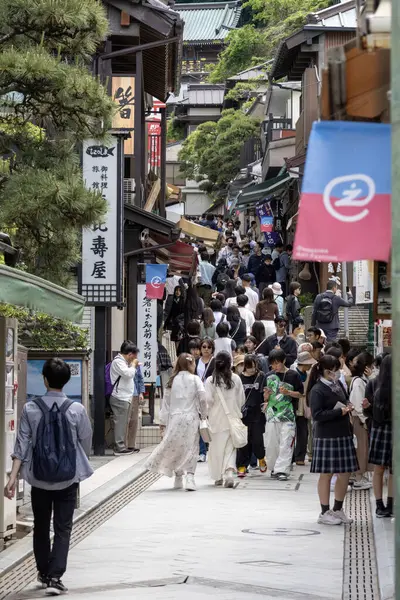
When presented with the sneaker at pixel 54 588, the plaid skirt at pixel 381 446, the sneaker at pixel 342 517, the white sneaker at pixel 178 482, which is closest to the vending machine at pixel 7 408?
the sneaker at pixel 54 588

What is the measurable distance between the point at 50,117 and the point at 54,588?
22.8 feet

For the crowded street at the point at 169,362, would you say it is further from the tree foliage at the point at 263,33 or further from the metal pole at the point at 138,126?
the tree foliage at the point at 263,33

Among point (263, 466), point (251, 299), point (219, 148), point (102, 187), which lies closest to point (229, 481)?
point (263, 466)

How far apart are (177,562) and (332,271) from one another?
67.9 ft

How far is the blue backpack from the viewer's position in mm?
9180

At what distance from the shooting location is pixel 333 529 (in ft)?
40.5

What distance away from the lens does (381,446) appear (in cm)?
1246

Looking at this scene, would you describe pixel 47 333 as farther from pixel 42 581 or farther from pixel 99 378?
pixel 42 581

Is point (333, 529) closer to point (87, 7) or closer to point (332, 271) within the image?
point (87, 7)

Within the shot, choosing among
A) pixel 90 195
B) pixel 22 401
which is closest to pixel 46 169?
pixel 90 195

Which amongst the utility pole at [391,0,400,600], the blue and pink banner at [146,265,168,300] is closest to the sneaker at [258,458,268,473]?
the blue and pink banner at [146,265,168,300]

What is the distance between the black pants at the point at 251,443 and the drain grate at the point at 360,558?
10.4 ft

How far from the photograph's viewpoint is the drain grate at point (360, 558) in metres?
9.18

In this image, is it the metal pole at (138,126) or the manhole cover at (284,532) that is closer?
the manhole cover at (284,532)
